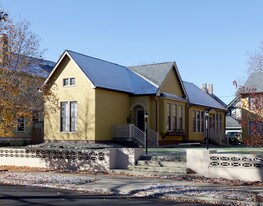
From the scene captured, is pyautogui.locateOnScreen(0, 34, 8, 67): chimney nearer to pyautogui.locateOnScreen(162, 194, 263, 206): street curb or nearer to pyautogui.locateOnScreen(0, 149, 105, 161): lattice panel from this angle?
pyautogui.locateOnScreen(0, 149, 105, 161): lattice panel

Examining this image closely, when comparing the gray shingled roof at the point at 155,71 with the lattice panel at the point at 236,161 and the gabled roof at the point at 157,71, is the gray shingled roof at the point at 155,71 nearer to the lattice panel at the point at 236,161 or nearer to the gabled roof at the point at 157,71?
the gabled roof at the point at 157,71

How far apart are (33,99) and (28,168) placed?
363 centimetres

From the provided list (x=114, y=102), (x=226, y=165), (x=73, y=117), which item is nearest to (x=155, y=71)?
(x=114, y=102)

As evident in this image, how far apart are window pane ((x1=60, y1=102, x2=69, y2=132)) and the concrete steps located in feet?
40.6

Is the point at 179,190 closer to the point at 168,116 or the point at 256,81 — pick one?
the point at 168,116

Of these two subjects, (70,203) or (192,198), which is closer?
(70,203)

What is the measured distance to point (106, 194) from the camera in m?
13.3

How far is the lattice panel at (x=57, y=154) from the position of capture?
65.1ft

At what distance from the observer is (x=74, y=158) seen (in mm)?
20391

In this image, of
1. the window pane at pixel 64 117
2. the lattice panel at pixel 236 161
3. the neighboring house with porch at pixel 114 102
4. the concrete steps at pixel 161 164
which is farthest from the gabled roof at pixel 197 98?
the lattice panel at pixel 236 161

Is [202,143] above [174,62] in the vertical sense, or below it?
below

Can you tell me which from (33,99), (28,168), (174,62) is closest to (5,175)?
(28,168)

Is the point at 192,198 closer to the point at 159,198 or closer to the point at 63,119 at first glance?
the point at 159,198

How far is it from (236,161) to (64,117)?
17452 millimetres
